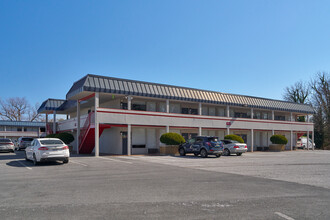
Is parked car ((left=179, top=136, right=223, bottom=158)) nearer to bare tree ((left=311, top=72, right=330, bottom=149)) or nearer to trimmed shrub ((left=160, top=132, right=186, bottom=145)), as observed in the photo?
trimmed shrub ((left=160, top=132, right=186, bottom=145))

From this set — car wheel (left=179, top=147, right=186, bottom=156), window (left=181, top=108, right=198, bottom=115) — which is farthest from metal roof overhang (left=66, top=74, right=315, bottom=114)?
car wheel (left=179, top=147, right=186, bottom=156)

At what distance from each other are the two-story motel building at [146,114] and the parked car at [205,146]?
5009mm

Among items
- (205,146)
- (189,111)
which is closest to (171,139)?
(205,146)

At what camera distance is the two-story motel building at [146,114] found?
24.5 meters

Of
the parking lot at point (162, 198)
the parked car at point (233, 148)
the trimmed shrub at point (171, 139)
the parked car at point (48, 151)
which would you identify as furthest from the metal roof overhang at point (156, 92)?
the parking lot at point (162, 198)

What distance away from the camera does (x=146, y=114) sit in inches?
1051

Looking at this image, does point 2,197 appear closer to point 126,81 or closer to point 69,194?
point 69,194

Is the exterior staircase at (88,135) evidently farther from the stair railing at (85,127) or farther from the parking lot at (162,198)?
the parking lot at (162,198)

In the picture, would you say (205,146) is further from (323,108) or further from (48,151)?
(323,108)

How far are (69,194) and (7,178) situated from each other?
4642 mm

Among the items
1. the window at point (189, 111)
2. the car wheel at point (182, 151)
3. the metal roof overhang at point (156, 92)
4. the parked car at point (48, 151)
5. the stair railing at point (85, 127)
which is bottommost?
the car wheel at point (182, 151)

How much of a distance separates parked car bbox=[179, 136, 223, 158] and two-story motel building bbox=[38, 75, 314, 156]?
5.01 meters

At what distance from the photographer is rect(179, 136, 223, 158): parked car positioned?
22.3 metres

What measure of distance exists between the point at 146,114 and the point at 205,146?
22.8ft
